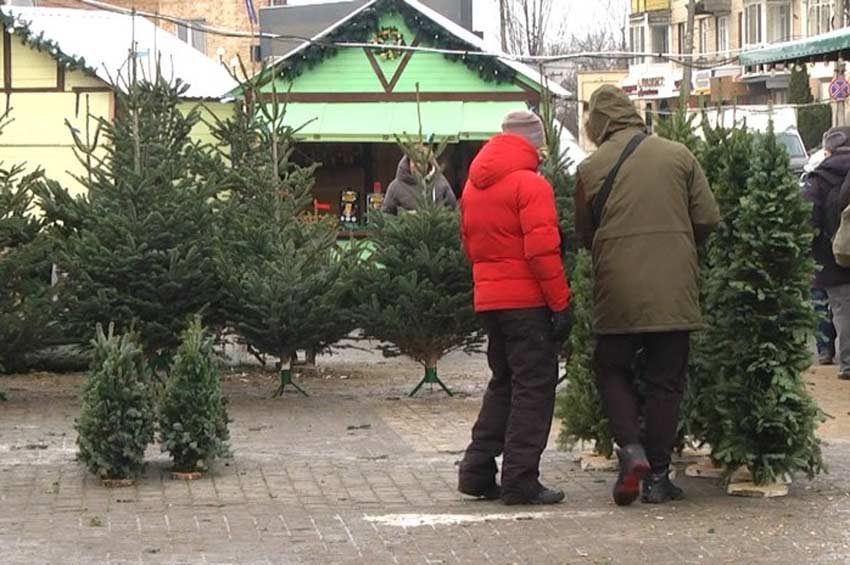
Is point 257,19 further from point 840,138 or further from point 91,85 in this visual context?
point 840,138

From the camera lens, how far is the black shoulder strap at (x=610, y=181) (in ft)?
28.1

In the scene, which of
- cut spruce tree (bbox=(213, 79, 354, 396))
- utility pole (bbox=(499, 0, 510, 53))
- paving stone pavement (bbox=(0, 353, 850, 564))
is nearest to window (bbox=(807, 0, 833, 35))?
utility pole (bbox=(499, 0, 510, 53))

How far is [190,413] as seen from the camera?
9656 millimetres

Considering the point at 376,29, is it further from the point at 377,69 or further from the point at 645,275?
the point at 645,275

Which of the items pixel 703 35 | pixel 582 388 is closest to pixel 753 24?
pixel 703 35

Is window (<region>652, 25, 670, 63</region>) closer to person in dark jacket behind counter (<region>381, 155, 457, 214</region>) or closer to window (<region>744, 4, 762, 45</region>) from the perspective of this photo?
window (<region>744, 4, 762, 45</region>)

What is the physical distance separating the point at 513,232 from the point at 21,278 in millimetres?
5657

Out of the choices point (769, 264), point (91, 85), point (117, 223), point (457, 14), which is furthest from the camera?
point (457, 14)

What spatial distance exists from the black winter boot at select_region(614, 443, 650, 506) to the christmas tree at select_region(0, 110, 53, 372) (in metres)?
5.82

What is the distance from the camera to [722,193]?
902 centimetres

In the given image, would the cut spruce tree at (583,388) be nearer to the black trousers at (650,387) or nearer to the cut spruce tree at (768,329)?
the black trousers at (650,387)

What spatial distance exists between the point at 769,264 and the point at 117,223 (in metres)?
5.70

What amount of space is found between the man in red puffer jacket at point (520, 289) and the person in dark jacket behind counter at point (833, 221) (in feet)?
19.7

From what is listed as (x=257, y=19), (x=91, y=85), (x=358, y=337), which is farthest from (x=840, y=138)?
(x=257, y=19)
